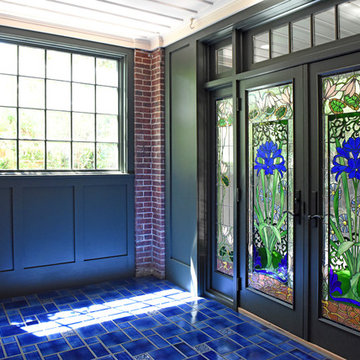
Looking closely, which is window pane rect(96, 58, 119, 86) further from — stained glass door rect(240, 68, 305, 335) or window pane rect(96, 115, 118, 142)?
stained glass door rect(240, 68, 305, 335)

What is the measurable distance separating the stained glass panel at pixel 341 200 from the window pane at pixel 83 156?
107 inches

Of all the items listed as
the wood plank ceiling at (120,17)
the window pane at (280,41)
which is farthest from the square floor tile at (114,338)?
the wood plank ceiling at (120,17)

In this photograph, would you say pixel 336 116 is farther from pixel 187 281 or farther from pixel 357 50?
pixel 187 281

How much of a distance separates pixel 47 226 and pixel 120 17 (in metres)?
2.37

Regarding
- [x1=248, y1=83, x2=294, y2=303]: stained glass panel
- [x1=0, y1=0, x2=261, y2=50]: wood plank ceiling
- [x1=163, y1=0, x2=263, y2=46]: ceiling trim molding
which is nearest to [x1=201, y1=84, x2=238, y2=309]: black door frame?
[x1=248, y1=83, x2=294, y2=303]: stained glass panel

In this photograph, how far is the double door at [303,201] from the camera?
2.75m

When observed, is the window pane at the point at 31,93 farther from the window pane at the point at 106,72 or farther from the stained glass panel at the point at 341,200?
the stained glass panel at the point at 341,200

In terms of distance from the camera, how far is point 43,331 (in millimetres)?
3240

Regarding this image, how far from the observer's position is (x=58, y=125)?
4383mm

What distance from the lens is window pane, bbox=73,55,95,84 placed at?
448 cm

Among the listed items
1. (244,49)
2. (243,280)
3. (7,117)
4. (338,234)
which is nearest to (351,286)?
(338,234)

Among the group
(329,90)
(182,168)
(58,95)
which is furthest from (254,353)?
(58,95)

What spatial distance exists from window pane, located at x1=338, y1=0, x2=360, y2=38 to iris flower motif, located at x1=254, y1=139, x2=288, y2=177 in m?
1.01

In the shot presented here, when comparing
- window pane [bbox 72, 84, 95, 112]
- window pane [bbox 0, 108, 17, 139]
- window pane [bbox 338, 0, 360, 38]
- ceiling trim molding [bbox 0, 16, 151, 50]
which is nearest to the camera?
window pane [bbox 338, 0, 360, 38]
